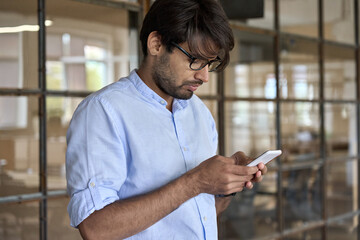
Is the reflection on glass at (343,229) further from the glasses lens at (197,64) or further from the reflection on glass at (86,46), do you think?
the glasses lens at (197,64)

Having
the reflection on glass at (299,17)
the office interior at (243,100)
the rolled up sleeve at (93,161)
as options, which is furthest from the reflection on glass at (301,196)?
the rolled up sleeve at (93,161)

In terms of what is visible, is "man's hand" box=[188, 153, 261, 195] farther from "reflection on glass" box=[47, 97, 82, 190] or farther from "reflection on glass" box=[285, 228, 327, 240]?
"reflection on glass" box=[285, 228, 327, 240]

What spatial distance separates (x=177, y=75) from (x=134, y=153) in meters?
0.23

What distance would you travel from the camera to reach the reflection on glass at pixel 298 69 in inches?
123

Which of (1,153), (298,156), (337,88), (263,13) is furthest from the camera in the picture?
(337,88)

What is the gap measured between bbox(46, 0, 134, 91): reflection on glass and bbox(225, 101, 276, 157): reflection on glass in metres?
0.73

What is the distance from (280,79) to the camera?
309 centimetres

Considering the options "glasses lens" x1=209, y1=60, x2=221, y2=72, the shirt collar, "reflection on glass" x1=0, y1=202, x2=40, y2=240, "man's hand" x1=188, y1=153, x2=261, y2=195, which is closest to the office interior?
"reflection on glass" x1=0, y1=202, x2=40, y2=240

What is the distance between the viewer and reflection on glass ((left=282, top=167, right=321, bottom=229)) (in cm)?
317

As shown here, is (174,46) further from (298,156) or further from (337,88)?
(337,88)

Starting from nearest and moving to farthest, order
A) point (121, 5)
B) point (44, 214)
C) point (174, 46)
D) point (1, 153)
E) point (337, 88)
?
point (174, 46) → point (1, 153) → point (44, 214) → point (121, 5) → point (337, 88)

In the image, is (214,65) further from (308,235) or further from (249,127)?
(308,235)

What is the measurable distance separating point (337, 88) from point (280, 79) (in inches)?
27.3

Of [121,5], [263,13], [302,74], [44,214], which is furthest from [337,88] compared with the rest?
[44,214]
